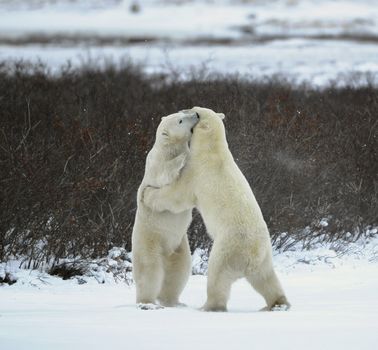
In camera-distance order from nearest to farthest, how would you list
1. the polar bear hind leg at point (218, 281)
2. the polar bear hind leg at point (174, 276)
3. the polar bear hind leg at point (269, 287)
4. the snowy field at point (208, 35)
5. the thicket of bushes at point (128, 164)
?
the polar bear hind leg at point (218, 281) → the polar bear hind leg at point (269, 287) → the polar bear hind leg at point (174, 276) → the thicket of bushes at point (128, 164) → the snowy field at point (208, 35)

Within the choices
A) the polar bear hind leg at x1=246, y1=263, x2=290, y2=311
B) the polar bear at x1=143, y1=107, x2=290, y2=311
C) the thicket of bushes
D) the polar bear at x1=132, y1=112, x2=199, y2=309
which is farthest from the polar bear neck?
the thicket of bushes

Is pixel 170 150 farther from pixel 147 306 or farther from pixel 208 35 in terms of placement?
pixel 208 35

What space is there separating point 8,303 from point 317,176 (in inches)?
173

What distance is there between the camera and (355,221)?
8.38 metres

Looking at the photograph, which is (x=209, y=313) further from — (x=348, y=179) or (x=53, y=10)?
(x=53, y=10)

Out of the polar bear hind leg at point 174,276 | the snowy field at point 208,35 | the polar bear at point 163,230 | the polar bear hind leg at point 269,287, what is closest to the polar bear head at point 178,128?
the polar bear at point 163,230

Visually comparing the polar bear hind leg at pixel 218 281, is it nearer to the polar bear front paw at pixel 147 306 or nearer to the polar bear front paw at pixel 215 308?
the polar bear front paw at pixel 215 308

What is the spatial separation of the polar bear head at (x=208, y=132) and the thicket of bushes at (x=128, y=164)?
2123mm

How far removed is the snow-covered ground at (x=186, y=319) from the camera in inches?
129

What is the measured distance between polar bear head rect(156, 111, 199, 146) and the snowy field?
11.8m

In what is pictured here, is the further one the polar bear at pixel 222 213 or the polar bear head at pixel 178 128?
the polar bear head at pixel 178 128

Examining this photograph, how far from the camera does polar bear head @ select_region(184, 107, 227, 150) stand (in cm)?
459

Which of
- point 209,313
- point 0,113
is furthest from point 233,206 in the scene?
point 0,113

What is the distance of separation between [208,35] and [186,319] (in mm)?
36682
